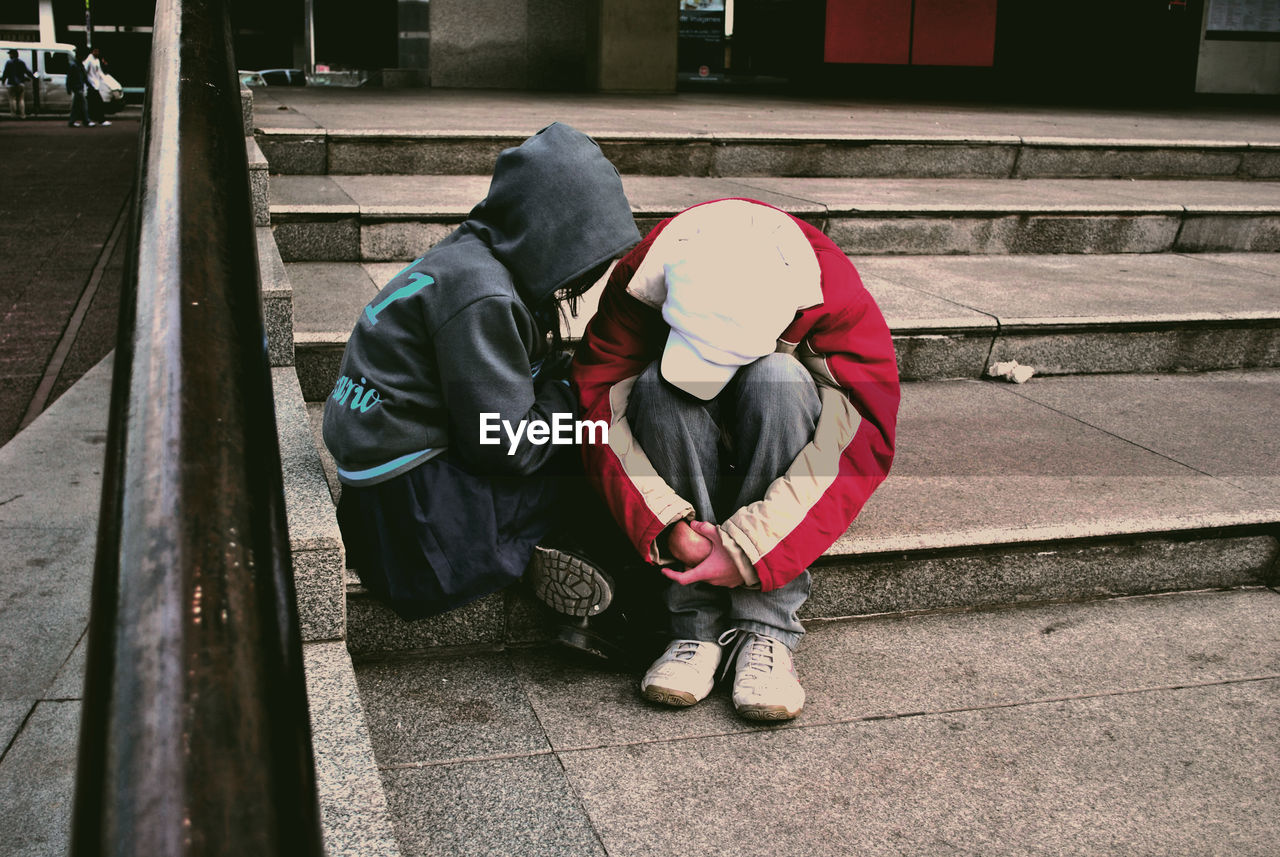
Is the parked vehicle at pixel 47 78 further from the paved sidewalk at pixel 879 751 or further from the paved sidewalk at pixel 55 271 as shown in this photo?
the paved sidewalk at pixel 879 751

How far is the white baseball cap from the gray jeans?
0.06 meters

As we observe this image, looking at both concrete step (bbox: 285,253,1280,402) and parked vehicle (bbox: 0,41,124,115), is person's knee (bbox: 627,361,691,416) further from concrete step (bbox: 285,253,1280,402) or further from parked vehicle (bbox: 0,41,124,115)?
parked vehicle (bbox: 0,41,124,115)

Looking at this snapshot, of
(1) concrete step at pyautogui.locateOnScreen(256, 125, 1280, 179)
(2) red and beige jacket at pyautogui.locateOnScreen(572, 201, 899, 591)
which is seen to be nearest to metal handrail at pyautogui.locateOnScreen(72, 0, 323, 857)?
(2) red and beige jacket at pyautogui.locateOnScreen(572, 201, 899, 591)

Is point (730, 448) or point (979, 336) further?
point (979, 336)

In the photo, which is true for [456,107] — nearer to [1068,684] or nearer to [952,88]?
[1068,684]

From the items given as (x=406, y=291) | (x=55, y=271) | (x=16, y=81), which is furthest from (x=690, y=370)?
(x=16, y=81)

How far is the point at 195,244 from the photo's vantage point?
1.04m

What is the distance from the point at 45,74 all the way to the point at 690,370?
1157 inches

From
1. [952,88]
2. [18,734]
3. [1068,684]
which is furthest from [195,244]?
[952,88]

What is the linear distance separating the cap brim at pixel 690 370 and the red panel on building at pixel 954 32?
10.1m

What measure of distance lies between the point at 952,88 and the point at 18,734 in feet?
36.1

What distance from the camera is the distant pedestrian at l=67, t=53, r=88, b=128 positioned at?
20203mm

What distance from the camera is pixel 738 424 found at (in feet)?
6.93

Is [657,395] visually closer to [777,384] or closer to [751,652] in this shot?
[777,384]
